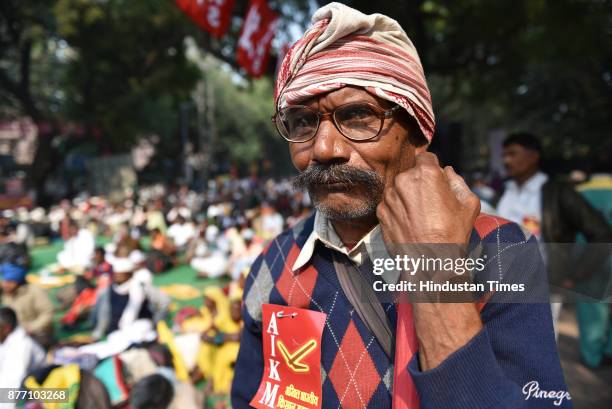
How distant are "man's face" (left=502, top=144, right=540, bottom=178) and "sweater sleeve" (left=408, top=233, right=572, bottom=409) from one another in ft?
8.13

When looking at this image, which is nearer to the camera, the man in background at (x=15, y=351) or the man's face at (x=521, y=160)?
the man's face at (x=521, y=160)

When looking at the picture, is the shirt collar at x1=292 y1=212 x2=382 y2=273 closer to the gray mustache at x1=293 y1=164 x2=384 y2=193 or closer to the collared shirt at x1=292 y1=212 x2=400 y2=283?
the collared shirt at x1=292 y1=212 x2=400 y2=283

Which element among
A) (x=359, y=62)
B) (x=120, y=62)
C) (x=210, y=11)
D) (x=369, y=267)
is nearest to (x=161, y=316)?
(x=210, y=11)

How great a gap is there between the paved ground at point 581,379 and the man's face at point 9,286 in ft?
20.0

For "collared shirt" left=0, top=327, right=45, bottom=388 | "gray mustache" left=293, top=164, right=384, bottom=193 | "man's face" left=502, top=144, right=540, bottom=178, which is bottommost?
"collared shirt" left=0, top=327, right=45, bottom=388

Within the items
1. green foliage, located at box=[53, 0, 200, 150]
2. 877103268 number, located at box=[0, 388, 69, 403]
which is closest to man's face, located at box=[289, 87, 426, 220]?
877103268 number, located at box=[0, 388, 69, 403]

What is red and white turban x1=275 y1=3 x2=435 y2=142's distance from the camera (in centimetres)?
128

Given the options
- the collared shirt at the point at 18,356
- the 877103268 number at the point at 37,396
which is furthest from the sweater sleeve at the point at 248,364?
the collared shirt at the point at 18,356

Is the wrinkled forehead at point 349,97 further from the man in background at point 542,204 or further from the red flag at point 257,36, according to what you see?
the red flag at point 257,36

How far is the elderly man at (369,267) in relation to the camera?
984mm

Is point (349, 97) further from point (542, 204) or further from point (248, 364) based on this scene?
point (542, 204)

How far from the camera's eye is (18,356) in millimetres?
3961

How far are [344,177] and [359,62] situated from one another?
1.09ft

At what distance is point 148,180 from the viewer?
33750 mm
